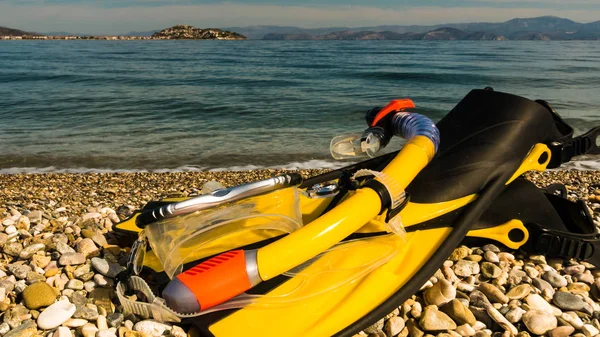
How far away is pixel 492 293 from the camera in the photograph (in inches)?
102

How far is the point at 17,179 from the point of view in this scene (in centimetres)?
678

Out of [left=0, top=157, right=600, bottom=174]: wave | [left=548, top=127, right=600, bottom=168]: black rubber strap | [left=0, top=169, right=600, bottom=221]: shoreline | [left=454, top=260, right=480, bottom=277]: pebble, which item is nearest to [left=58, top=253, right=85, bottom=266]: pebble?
[left=0, top=169, right=600, bottom=221]: shoreline

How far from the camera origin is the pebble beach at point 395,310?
227cm

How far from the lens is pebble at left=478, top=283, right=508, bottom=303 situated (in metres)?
2.56

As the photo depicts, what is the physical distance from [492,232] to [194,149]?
6.76 meters

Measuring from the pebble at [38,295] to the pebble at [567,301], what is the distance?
2865mm

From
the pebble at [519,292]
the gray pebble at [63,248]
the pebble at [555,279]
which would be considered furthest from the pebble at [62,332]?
the pebble at [555,279]

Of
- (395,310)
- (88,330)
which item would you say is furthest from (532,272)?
(88,330)

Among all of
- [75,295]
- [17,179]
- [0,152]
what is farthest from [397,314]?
[0,152]

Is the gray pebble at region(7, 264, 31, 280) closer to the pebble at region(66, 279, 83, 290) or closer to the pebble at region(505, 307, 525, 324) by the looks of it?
the pebble at region(66, 279, 83, 290)

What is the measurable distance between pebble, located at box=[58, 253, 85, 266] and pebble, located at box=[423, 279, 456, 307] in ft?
7.24

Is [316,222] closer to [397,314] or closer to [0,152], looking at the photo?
[397,314]

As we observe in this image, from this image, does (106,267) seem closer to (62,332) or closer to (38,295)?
(38,295)

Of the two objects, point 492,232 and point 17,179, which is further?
point 17,179
